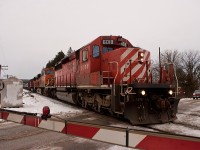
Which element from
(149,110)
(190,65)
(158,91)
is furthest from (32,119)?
(190,65)

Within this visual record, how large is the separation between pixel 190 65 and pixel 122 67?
191 ft

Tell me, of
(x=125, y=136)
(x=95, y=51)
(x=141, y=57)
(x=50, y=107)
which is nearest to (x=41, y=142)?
(x=125, y=136)

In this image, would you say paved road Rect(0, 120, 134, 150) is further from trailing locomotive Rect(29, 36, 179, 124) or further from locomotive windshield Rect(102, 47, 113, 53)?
locomotive windshield Rect(102, 47, 113, 53)

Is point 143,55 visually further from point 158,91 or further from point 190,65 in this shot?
point 190,65

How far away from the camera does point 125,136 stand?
3236 mm

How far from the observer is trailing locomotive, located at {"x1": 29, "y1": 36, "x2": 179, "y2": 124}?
8805 mm

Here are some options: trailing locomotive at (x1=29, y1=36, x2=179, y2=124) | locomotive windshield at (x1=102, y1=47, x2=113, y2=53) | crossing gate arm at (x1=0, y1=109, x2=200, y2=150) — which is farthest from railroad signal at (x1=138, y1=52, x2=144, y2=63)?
crossing gate arm at (x1=0, y1=109, x2=200, y2=150)

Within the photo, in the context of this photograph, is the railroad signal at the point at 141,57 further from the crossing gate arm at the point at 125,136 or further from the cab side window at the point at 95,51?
the crossing gate arm at the point at 125,136

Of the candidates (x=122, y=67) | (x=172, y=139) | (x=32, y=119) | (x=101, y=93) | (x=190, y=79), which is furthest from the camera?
(x=190, y=79)

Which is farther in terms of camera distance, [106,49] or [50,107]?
[50,107]

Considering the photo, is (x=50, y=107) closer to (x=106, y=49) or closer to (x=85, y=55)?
(x=85, y=55)

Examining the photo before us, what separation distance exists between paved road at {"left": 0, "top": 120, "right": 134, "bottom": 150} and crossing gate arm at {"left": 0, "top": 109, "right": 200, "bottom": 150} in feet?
5.07

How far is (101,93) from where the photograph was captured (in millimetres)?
11086

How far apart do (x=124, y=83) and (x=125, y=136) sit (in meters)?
6.68
